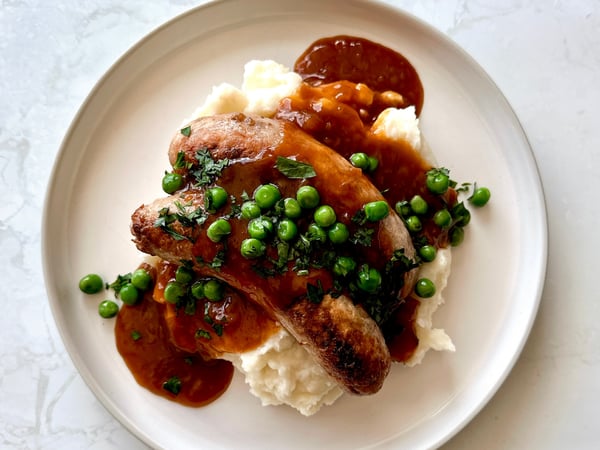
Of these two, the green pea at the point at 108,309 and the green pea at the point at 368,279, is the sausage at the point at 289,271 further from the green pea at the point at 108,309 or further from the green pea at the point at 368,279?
the green pea at the point at 108,309

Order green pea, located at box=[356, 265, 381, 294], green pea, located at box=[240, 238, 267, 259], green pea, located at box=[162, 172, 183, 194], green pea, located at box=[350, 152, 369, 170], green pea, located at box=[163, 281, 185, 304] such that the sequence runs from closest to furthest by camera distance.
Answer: green pea, located at box=[240, 238, 267, 259] < green pea, located at box=[356, 265, 381, 294] < green pea, located at box=[162, 172, 183, 194] < green pea, located at box=[350, 152, 369, 170] < green pea, located at box=[163, 281, 185, 304]

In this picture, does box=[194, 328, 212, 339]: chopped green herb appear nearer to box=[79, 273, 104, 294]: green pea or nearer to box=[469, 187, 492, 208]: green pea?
box=[79, 273, 104, 294]: green pea

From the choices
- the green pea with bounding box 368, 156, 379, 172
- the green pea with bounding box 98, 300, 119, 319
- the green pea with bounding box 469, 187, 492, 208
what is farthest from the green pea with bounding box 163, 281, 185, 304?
the green pea with bounding box 469, 187, 492, 208

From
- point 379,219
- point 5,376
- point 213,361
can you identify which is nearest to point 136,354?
point 213,361

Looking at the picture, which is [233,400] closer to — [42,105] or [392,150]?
[392,150]

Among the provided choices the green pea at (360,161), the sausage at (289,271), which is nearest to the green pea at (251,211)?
the sausage at (289,271)

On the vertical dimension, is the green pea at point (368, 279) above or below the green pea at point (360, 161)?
below
